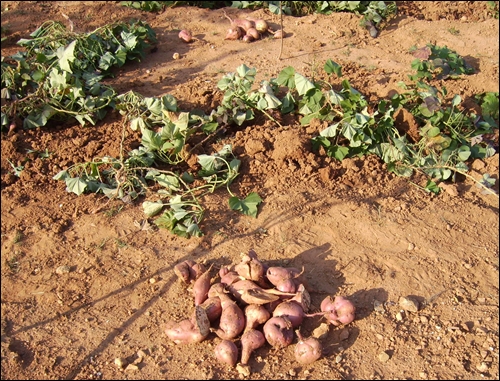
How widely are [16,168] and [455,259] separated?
310 cm

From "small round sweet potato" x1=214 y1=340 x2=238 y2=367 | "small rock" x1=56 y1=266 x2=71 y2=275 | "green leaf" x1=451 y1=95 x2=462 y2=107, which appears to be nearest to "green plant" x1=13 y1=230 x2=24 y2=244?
"small rock" x1=56 y1=266 x2=71 y2=275

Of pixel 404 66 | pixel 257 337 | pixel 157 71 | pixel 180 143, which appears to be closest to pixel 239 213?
pixel 180 143

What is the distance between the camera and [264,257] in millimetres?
3248

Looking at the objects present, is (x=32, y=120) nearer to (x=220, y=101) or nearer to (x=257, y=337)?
(x=220, y=101)

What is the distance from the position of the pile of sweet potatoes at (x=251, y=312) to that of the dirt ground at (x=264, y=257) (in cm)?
8

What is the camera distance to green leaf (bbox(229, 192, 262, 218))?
11.5 ft

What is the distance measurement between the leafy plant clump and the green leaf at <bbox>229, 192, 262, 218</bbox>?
149 centimetres

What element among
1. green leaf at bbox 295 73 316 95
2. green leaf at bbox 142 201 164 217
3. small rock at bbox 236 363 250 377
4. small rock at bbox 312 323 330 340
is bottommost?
small rock at bbox 312 323 330 340

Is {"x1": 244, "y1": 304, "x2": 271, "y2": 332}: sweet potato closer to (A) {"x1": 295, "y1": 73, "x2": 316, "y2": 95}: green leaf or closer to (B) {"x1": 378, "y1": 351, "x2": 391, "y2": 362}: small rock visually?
(B) {"x1": 378, "y1": 351, "x2": 391, "y2": 362}: small rock

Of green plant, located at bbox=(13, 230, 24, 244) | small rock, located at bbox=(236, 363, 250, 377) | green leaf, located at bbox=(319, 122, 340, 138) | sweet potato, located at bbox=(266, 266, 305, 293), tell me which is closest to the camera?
small rock, located at bbox=(236, 363, 250, 377)

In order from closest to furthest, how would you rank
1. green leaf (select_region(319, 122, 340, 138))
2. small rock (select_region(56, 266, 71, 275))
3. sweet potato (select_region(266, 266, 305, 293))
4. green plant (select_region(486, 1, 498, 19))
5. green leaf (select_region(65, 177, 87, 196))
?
sweet potato (select_region(266, 266, 305, 293))
small rock (select_region(56, 266, 71, 275))
green leaf (select_region(65, 177, 87, 196))
green leaf (select_region(319, 122, 340, 138))
green plant (select_region(486, 1, 498, 19))

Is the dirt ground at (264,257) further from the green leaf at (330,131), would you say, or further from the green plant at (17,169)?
the green leaf at (330,131)

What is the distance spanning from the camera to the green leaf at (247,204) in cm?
352

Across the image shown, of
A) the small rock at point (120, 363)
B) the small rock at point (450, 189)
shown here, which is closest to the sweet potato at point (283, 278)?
the small rock at point (120, 363)
